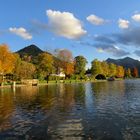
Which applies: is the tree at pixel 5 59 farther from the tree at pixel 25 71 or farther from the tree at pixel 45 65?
the tree at pixel 45 65

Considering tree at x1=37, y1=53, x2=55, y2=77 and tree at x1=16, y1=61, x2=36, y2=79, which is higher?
tree at x1=37, y1=53, x2=55, y2=77

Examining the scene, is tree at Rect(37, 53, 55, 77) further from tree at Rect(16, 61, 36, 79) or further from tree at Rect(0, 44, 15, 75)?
tree at Rect(0, 44, 15, 75)

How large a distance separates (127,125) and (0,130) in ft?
39.6

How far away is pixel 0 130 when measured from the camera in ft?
86.6

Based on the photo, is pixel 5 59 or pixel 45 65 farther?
pixel 45 65

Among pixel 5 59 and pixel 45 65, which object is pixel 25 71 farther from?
pixel 45 65

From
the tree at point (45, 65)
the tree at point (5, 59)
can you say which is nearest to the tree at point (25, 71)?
the tree at point (5, 59)

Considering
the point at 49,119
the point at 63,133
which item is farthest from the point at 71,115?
the point at 63,133

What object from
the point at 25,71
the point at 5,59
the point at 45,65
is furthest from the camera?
the point at 45,65

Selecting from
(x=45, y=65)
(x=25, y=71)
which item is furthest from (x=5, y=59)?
(x=45, y=65)

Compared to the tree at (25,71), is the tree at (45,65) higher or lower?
higher

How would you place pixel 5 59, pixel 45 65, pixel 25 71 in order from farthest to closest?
pixel 45 65, pixel 25 71, pixel 5 59

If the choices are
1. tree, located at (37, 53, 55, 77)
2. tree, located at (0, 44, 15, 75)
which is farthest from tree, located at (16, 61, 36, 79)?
tree, located at (37, 53, 55, 77)

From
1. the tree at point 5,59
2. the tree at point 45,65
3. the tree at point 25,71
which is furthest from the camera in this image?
the tree at point 45,65
